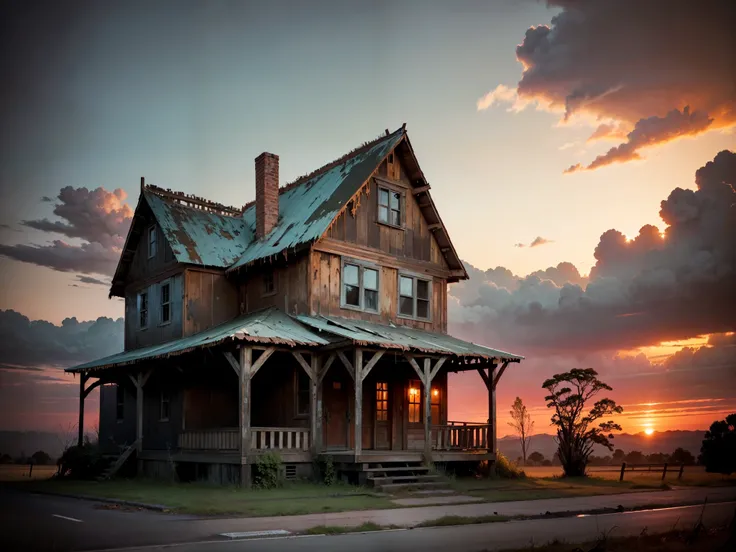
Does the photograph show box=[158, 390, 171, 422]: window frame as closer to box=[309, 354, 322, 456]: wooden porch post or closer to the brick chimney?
the brick chimney

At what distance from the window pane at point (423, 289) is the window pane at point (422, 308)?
0.21m

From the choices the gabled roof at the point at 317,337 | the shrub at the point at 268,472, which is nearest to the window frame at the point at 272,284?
the gabled roof at the point at 317,337

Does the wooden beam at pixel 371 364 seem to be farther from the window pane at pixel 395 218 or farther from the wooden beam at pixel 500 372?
the window pane at pixel 395 218

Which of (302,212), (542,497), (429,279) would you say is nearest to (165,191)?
(302,212)

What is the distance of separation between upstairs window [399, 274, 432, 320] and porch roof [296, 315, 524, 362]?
0.83 metres

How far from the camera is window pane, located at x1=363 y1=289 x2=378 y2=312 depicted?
29.0 m

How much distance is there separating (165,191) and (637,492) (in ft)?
72.4

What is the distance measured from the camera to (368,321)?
28.9m

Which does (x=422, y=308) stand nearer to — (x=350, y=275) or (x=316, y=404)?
(x=350, y=275)

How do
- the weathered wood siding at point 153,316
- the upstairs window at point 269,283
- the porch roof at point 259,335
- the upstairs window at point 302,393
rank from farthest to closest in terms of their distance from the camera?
the weathered wood siding at point 153,316, the upstairs window at point 269,283, the upstairs window at point 302,393, the porch roof at point 259,335

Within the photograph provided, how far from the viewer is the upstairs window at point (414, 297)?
101 ft

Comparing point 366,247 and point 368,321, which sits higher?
Answer: point 366,247

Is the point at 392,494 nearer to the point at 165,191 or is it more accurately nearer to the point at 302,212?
the point at 302,212

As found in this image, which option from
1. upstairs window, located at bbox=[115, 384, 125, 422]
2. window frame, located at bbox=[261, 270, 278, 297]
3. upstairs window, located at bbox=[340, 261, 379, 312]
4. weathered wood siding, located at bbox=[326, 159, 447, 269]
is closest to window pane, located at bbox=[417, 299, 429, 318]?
weathered wood siding, located at bbox=[326, 159, 447, 269]
